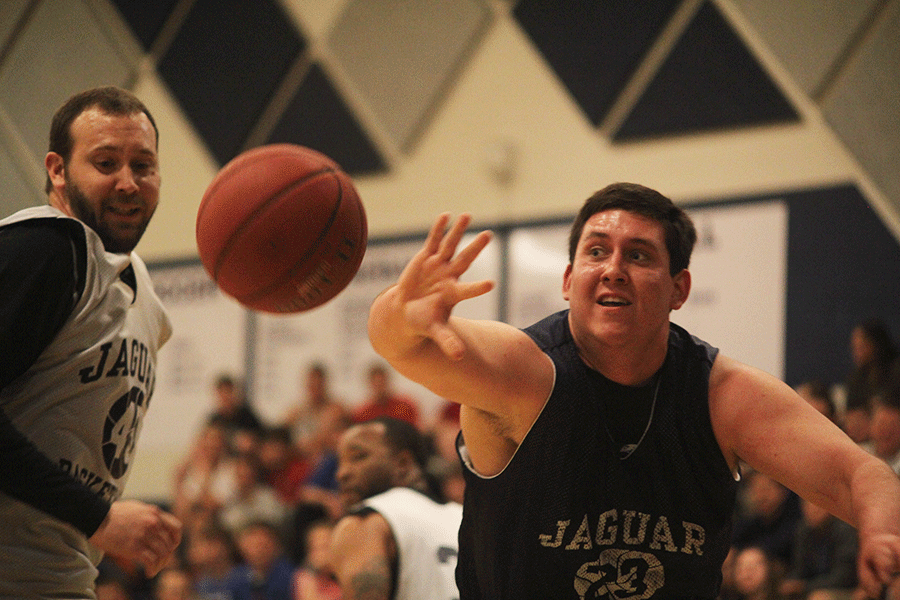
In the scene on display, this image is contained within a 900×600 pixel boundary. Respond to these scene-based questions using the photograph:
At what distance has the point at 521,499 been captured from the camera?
2977 mm

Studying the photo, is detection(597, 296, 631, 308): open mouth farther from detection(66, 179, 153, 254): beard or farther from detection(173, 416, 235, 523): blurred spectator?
detection(173, 416, 235, 523): blurred spectator

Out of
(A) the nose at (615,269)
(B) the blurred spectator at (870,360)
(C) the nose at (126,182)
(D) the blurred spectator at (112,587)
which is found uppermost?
(B) the blurred spectator at (870,360)

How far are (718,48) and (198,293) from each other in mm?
5983

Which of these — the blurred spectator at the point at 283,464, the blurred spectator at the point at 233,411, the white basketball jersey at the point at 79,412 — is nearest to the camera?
the white basketball jersey at the point at 79,412

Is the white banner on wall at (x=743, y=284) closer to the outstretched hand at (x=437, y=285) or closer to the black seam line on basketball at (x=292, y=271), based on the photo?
the black seam line on basketball at (x=292, y=271)

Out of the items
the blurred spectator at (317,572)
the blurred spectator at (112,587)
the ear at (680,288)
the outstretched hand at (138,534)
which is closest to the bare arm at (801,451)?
the ear at (680,288)

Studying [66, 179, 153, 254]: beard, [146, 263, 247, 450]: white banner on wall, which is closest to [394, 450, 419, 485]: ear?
[66, 179, 153, 254]: beard

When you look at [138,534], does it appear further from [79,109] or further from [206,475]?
[206,475]

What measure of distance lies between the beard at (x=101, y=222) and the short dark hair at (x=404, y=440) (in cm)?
174

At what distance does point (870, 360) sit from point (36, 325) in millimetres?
5902

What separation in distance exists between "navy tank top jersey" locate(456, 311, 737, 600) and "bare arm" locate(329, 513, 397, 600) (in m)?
0.78

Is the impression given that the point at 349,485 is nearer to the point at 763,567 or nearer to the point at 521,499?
the point at 521,499

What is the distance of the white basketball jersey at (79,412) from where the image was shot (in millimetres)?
2697

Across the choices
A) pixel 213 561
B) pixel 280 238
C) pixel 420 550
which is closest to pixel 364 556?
pixel 420 550
